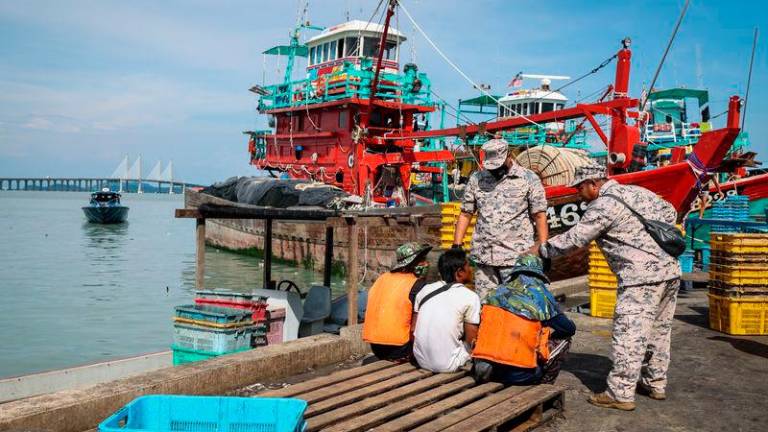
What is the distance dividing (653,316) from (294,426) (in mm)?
2855

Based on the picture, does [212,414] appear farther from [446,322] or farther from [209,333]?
[209,333]

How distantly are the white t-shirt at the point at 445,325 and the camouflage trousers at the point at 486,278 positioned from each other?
72 centimetres

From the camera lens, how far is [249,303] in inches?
301

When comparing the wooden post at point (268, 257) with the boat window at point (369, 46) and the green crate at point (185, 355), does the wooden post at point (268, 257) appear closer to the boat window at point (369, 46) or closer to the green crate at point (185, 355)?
the green crate at point (185, 355)

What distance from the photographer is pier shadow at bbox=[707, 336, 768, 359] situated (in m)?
6.66

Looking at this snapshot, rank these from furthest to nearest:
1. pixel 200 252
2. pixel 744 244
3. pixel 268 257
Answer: pixel 268 257 < pixel 200 252 < pixel 744 244

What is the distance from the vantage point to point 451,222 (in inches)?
418

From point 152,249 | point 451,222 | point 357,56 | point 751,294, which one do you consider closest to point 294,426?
point 751,294

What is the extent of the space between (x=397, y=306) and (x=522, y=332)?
44.2 inches

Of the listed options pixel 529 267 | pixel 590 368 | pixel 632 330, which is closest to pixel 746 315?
A: pixel 590 368

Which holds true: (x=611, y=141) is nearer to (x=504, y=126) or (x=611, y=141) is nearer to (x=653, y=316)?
(x=504, y=126)

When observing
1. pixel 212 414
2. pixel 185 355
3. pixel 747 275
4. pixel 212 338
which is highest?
pixel 747 275

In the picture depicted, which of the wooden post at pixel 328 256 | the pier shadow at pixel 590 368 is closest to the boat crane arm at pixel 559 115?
the wooden post at pixel 328 256

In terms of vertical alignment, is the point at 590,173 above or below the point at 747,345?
above
